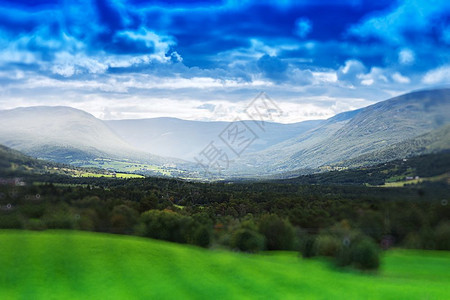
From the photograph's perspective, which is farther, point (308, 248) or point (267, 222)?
point (267, 222)

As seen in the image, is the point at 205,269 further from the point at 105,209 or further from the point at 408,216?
the point at 408,216

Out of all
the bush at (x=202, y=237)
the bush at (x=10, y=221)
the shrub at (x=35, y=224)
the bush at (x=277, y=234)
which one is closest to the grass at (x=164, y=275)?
the shrub at (x=35, y=224)

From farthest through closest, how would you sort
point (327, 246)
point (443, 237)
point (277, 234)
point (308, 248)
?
point (277, 234) → point (443, 237) → point (308, 248) → point (327, 246)

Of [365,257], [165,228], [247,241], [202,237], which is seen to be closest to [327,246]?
[365,257]

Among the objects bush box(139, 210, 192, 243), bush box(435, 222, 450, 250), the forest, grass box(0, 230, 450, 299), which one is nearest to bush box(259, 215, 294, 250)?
the forest

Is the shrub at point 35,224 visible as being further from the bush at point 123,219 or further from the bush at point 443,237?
the bush at point 443,237

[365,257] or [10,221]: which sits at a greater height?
[10,221]

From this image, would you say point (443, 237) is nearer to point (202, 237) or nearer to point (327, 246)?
point (327, 246)
